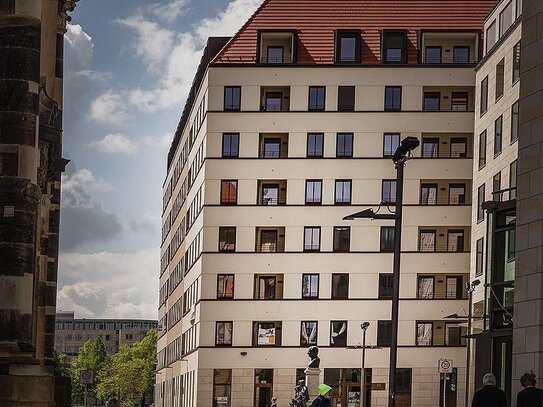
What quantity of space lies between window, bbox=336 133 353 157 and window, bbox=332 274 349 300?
24.8 ft

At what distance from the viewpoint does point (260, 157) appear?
81062 millimetres

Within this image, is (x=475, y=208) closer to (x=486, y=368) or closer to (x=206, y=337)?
(x=206, y=337)

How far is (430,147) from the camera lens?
8056 cm

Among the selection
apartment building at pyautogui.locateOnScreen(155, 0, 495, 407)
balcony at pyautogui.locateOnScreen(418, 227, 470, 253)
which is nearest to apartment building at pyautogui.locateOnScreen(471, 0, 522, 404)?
apartment building at pyautogui.locateOnScreen(155, 0, 495, 407)

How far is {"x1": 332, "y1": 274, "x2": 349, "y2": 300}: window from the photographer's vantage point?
259ft

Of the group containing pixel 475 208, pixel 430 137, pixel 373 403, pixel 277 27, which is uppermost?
pixel 277 27

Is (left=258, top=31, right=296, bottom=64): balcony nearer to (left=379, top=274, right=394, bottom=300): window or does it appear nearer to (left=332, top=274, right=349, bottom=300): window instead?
(left=332, top=274, right=349, bottom=300): window

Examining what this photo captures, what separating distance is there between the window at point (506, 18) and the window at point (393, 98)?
19929 millimetres

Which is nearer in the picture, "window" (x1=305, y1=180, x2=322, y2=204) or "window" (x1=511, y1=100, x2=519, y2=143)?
"window" (x1=511, y1=100, x2=519, y2=143)

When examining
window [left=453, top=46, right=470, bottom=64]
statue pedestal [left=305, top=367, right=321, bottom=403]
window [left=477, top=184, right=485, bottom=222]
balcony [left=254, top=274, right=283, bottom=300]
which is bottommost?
statue pedestal [left=305, top=367, right=321, bottom=403]

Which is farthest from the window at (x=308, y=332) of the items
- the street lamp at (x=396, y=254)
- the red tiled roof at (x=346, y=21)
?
the street lamp at (x=396, y=254)

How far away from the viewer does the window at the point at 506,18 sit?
192 feet

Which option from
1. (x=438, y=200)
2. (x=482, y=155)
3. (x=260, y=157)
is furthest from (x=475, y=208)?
(x=260, y=157)

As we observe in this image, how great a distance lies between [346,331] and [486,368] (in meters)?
47.1
